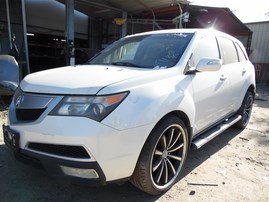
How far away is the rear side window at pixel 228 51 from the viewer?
409 cm

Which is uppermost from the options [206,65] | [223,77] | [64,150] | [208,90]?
[206,65]

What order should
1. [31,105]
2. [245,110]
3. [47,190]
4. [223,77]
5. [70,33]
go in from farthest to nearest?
1. [70,33]
2. [245,110]
3. [223,77]
4. [47,190]
5. [31,105]

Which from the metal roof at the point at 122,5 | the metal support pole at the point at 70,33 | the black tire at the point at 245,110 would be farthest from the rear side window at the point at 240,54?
the metal support pole at the point at 70,33

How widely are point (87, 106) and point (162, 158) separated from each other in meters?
1.06

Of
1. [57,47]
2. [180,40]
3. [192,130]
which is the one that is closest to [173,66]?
[180,40]

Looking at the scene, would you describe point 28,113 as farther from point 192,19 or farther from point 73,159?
point 192,19

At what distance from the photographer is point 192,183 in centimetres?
303

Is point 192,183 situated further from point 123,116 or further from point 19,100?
point 19,100

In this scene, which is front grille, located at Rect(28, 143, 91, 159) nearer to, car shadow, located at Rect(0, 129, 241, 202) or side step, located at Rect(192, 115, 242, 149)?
car shadow, located at Rect(0, 129, 241, 202)

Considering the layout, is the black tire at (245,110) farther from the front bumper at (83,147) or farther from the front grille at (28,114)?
the front grille at (28,114)

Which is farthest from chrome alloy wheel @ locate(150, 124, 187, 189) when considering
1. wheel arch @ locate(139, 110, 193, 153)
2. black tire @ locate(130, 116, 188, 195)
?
wheel arch @ locate(139, 110, 193, 153)

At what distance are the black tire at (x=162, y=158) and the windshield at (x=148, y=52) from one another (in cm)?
74

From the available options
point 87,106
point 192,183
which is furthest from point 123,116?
point 192,183

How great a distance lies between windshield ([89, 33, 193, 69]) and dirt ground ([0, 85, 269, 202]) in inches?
55.1
